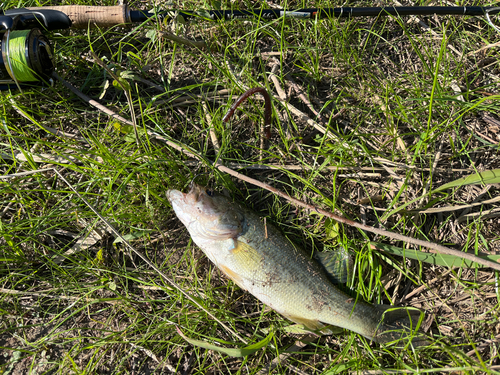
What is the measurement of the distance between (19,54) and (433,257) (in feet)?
13.7

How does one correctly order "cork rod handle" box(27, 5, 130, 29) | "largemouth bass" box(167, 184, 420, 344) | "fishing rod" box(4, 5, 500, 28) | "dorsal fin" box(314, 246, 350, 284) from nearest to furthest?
"largemouth bass" box(167, 184, 420, 344) < "dorsal fin" box(314, 246, 350, 284) < "fishing rod" box(4, 5, 500, 28) < "cork rod handle" box(27, 5, 130, 29)

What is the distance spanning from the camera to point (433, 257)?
2883mm

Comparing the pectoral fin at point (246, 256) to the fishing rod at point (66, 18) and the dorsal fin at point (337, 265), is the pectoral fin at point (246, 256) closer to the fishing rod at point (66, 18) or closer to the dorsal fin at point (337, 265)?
the dorsal fin at point (337, 265)

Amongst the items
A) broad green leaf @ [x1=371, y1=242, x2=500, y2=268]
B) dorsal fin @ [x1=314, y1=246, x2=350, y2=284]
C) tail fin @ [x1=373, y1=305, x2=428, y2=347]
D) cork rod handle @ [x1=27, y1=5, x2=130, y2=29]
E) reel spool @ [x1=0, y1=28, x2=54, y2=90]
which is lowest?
tail fin @ [x1=373, y1=305, x2=428, y2=347]

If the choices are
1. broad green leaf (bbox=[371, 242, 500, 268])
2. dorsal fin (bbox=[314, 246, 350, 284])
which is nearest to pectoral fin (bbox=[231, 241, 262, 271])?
dorsal fin (bbox=[314, 246, 350, 284])

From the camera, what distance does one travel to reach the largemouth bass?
276 cm

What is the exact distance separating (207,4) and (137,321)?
336cm

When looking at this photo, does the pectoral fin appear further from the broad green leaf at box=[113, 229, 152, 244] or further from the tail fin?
the tail fin

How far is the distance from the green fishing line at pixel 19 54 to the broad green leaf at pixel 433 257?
3.63 meters

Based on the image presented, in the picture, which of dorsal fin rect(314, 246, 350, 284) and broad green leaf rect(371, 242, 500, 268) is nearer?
broad green leaf rect(371, 242, 500, 268)

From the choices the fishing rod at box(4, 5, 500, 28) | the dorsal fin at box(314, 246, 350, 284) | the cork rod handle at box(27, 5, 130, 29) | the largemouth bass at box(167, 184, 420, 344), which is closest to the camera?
the largemouth bass at box(167, 184, 420, 344)

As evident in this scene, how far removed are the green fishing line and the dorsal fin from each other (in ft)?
10.7

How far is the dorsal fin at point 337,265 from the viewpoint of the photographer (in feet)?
9.80

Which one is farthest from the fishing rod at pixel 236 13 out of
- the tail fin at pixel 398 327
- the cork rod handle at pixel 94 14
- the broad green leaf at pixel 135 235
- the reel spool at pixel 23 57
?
the tail fin at pixel 398 327
